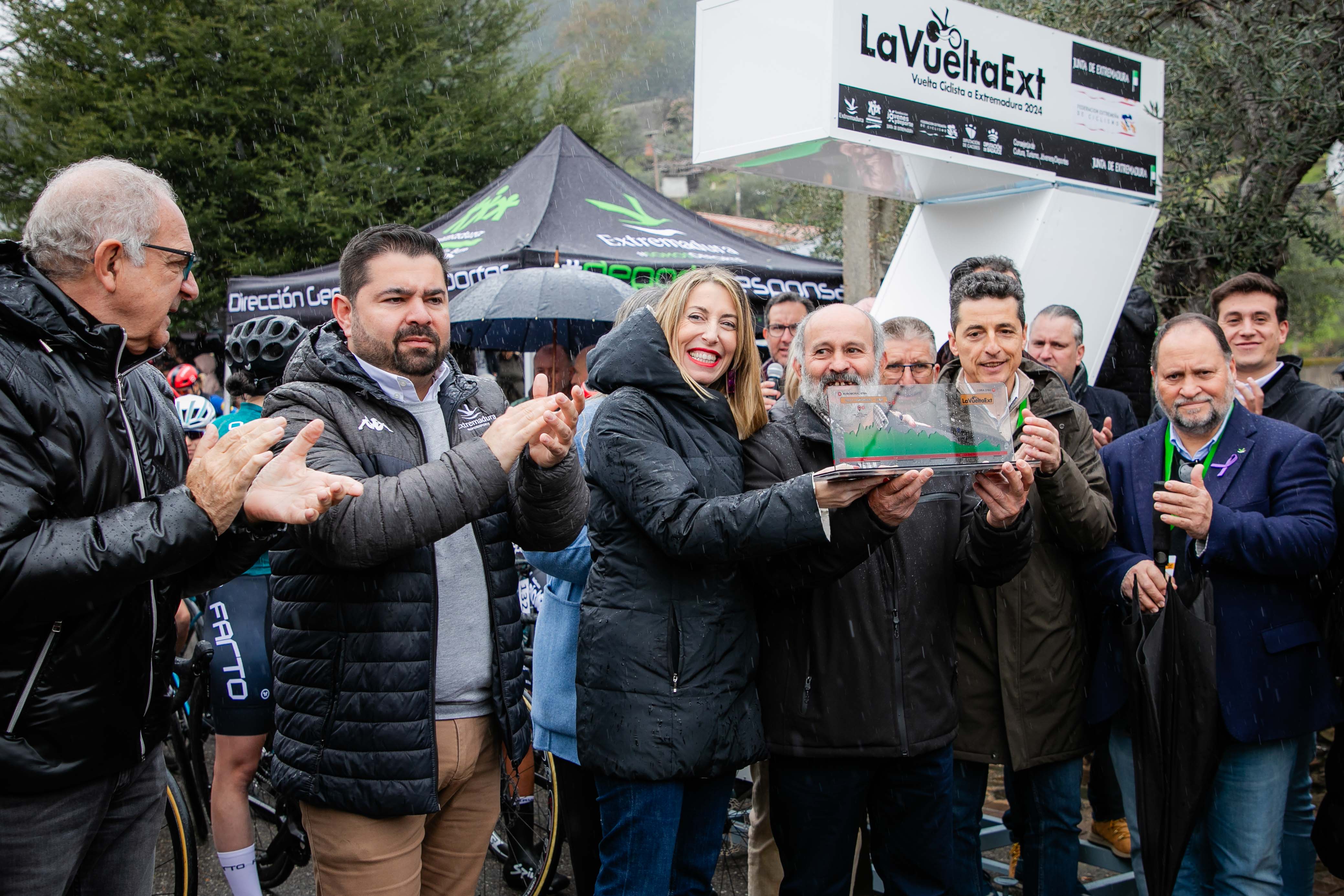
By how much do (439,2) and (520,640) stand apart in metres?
20.3

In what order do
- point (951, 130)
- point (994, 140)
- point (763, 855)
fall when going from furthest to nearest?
point (994, 140) < point (951, 130) < point (763, 855)

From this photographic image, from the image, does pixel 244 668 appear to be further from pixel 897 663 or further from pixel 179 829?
pixel 897 663

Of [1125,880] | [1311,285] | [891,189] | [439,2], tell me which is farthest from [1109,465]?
[1311,285]

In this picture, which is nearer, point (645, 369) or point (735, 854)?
point (645, 369)

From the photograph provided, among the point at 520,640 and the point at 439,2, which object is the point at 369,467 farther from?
the point at 439,2

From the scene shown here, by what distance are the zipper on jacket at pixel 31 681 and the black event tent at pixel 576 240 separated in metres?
6.11

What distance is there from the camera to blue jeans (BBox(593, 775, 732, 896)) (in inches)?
99.1

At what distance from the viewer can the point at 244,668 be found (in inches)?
143

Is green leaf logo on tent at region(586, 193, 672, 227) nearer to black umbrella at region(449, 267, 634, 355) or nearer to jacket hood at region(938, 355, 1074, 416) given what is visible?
black umbrella at region(449, 267, 634, 355)

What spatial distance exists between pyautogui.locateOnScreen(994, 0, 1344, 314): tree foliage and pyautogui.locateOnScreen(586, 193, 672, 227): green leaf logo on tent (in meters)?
3.73

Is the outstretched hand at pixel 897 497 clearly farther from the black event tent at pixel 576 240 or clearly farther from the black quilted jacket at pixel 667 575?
the black event tent at pixel 576 240

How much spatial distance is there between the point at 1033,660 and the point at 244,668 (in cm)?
275

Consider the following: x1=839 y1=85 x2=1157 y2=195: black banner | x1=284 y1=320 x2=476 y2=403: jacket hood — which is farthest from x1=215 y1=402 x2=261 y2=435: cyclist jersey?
x1=839 y1=85 x2=1157 y2=195: black banner

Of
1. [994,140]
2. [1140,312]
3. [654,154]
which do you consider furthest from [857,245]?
[654,154]
